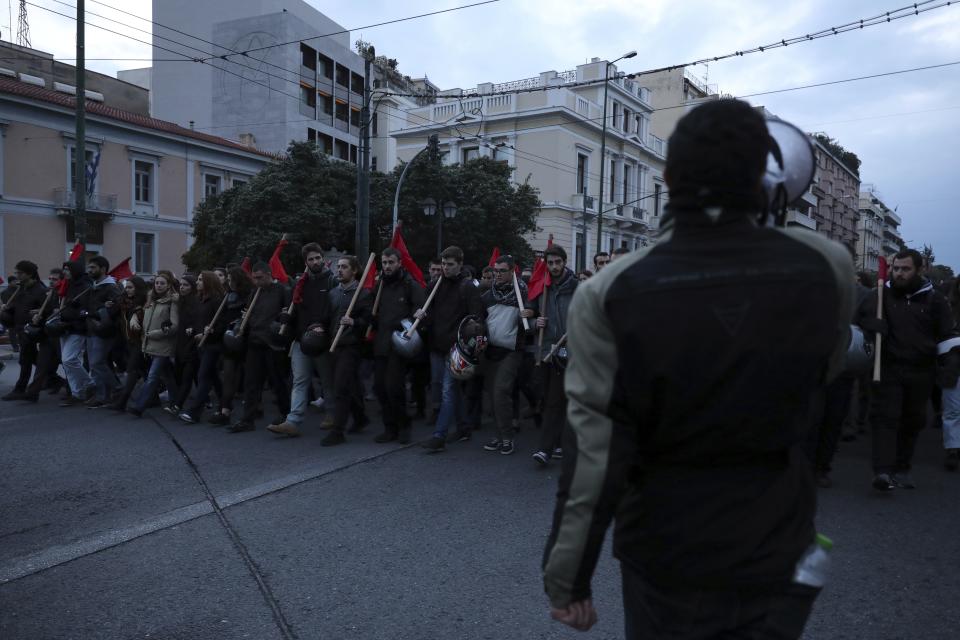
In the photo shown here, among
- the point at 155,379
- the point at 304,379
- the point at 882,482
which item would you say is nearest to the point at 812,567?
the point at 882,482

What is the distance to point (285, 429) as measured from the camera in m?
7.61

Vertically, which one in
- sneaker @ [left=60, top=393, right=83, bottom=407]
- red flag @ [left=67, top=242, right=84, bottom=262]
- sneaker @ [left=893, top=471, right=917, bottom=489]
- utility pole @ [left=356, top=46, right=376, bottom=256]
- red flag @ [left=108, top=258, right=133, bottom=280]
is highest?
utility pole @ [left=356, top=46, right=376, bottom=256]

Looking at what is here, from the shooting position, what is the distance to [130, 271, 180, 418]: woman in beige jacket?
867cm

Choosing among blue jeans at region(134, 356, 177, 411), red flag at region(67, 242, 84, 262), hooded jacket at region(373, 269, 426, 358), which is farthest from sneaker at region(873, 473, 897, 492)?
red flag at region(67, 242, 84, 262)

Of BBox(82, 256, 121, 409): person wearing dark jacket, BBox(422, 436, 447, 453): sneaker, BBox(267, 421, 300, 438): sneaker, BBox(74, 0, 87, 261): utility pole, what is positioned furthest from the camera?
BBox(74, 0, 87, 261): utility pole

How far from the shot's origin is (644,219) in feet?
163

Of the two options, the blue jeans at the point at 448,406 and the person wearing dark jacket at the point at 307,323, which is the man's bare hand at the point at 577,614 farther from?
the person wearing dark jacket at the point at 307,323

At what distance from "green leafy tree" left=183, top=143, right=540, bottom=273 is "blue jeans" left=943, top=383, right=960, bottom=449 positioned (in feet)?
70.4

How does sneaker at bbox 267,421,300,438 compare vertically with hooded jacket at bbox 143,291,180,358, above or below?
below

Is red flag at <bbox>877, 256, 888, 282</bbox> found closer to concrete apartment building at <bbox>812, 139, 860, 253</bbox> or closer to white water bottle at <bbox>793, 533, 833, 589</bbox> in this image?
white water bottle at <bbox>793, 533, 833, 589</bbox>

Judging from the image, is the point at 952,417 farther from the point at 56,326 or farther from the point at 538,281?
the point at 56,326

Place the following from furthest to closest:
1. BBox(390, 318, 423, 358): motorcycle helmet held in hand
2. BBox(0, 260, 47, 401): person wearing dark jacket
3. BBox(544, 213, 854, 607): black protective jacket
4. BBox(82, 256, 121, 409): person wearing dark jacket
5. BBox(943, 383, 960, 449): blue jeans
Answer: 1. BBox(0, 260, 47, 401): person wearing dark jacket
2. BBox(82, 256, 121, 409): person wearing dark jacket
3. BBox(390, 318, 423, 358): motorcycle helmet held in hand
4. BBox(943, 383, 960, 449): blue jeans
5. BBox(544, 213, 854, 607): black protective jacket

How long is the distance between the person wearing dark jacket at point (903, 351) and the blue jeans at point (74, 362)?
29.1 ft

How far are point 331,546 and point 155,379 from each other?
5.32 metres
